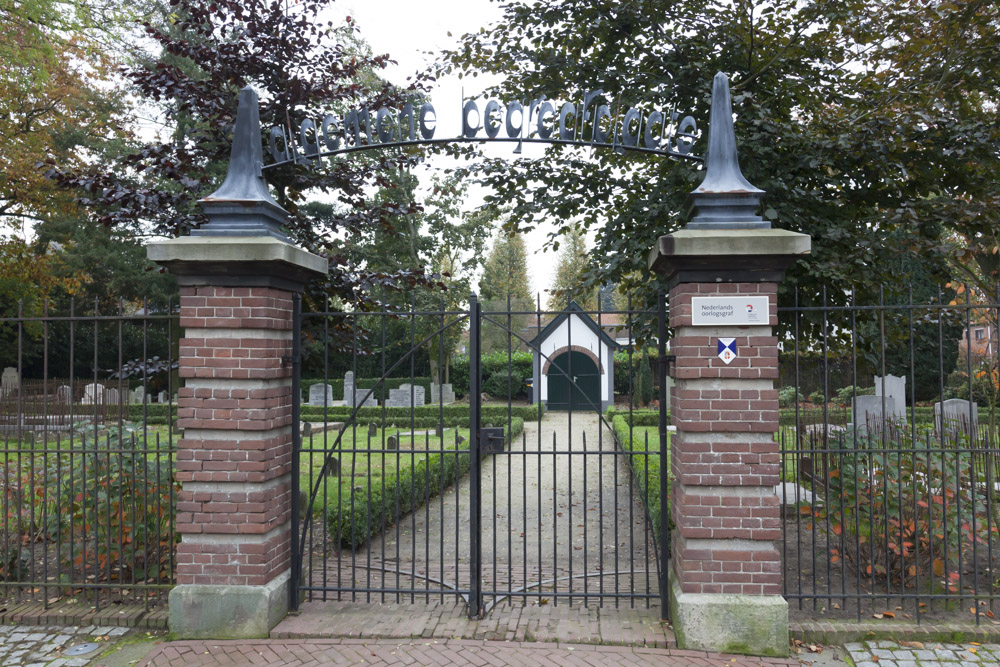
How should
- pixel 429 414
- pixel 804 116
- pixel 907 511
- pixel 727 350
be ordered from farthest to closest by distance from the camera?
pixel 429 414 < pixel 804 116 < pixel 907 511 < pixel 727 350

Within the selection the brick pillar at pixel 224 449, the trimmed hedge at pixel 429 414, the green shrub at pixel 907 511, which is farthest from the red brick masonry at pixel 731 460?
the trimmed hedge at pixel 429 414

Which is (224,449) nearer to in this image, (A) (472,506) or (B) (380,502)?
(A) (472,506)

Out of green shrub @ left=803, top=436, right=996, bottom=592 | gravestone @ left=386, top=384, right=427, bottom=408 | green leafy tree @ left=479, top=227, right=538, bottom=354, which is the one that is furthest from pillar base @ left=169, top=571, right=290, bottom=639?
green leafy tree @ left=479, top=227, right=538, bottom=354

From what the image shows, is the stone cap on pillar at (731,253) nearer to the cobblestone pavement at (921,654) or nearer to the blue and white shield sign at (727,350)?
the blue and white shield sign at (727,350)

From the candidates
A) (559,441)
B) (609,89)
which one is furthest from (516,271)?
(609,89)

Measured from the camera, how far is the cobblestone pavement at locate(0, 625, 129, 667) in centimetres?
430

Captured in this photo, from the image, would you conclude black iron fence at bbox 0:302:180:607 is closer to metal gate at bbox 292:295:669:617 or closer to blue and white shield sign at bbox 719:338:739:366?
metal gate at bbox 292:295:669:617

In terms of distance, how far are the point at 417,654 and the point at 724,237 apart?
11.3 ft

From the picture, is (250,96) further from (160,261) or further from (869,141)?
(869,141)

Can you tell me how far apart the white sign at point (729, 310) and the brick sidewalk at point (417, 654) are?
221 cm

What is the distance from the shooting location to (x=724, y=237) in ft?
14.1

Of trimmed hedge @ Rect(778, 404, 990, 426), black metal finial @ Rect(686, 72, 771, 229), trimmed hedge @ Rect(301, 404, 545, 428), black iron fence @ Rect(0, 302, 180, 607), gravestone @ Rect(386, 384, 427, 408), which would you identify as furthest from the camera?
gravestone @ Rect(386, 384, 427, 408)

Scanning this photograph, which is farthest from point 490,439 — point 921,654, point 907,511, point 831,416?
point 831,416

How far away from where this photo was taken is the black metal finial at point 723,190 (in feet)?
14.9
